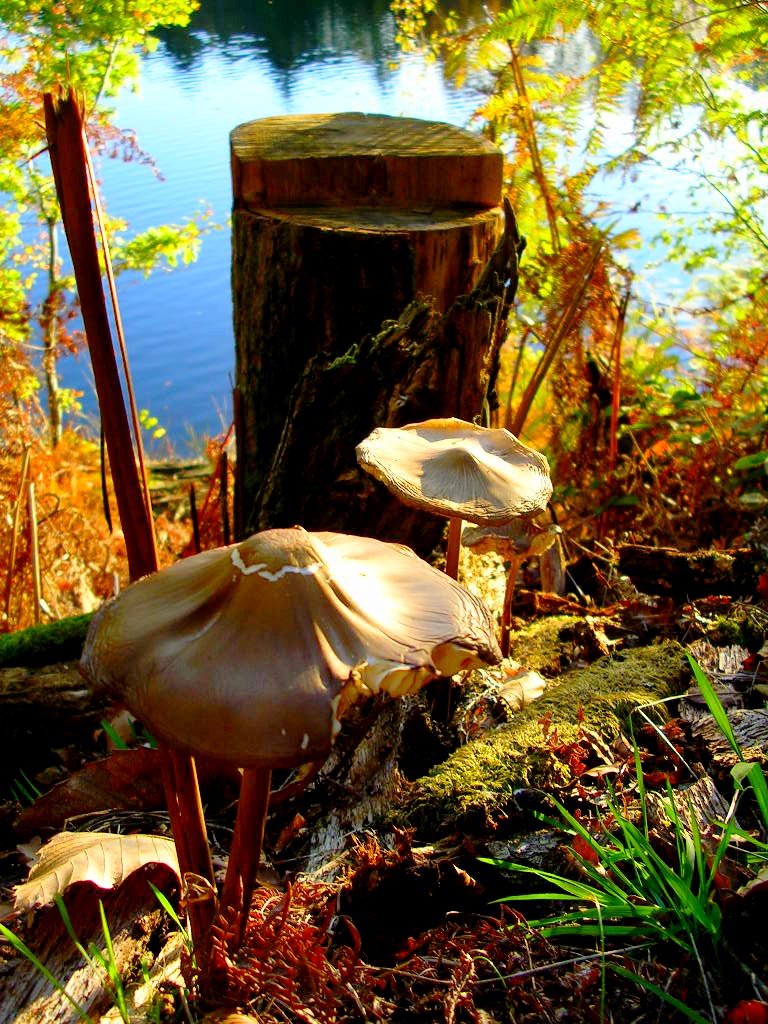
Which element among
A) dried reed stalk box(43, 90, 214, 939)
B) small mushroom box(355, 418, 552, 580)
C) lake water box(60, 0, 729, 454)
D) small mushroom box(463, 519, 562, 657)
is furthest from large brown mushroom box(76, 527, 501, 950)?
lake water box(60, 0, 729, 454)

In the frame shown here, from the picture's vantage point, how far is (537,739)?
2.17 m

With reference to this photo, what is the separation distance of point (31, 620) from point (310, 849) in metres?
2.59

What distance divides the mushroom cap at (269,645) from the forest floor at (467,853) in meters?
0.49

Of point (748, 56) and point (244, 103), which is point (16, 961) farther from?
point (244, 103)

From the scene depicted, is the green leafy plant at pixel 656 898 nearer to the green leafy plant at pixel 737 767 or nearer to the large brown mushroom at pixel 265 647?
the green leafy plant at pixel 737 767

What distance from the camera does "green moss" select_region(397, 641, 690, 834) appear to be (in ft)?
6.52

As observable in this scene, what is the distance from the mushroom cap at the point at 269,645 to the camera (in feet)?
3.76

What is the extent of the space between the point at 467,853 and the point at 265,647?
0.93 m

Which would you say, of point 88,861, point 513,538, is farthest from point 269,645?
point 513,538

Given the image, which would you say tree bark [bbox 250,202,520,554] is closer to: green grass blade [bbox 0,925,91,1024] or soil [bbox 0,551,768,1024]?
soil [bbox 0,551,768,1024]

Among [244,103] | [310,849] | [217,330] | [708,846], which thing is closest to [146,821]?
[310,849]

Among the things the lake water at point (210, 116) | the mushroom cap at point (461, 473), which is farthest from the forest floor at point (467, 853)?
the lake water at point (210, 116)

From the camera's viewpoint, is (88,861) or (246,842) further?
(88,861)

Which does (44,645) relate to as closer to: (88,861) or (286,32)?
(88,861)
